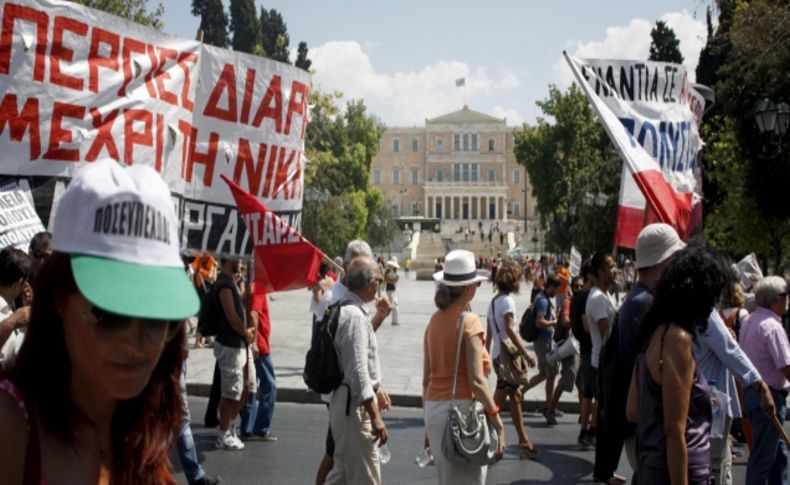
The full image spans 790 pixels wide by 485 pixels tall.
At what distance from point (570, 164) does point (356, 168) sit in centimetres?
1709

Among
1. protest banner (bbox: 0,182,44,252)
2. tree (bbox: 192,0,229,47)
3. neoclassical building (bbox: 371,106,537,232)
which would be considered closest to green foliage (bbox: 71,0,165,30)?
protest banner (bbox: 0,182,44,252)

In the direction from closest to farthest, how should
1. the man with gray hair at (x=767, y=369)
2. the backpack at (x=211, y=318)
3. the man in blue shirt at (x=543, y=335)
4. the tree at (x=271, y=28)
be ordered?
the man with gray hair at (x=767, y=369)
the backpack at (x=211, y=318)
the man in blue shirt at (x=543, y=335)
the tree at (x=271, y=28)

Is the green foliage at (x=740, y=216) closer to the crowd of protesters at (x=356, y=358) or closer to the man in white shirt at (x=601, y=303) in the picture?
the crowd of protesters at (x=356, y=358)

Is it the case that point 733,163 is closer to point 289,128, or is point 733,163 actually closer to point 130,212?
point 289,128

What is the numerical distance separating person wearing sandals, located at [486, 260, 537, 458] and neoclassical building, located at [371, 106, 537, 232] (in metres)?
124

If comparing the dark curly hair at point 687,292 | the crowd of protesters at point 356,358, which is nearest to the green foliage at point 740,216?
the crowd of protesters at point 356,358

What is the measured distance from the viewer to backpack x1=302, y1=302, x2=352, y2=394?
509 centimetres

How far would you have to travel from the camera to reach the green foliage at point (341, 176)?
111 feet

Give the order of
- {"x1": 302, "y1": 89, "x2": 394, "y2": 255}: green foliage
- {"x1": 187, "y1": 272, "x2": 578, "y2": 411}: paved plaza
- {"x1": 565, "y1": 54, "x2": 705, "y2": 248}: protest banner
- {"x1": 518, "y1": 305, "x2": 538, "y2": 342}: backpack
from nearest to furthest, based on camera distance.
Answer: {"x1": 565, "y1": 54, "x2": 705, "y2": 248}: protest banner, {"x1": 518, "y1": 305, "x2": 538, "y2": 342}: backpack, {"x1": 187, "y1": 272, "x2": 578, "y2": 411}: paved plaza, {"x1": 302, "y1": 89, "x2": 394, "y2": 255}: green foliage

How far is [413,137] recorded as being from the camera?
138m

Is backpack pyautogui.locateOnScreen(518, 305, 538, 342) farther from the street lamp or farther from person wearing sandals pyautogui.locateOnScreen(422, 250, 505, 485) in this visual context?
person wearing sandals pyautogui.locateOnScreen(422, 250, 505, 485)

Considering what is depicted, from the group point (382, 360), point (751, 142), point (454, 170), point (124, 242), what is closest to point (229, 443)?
point (124, 242)

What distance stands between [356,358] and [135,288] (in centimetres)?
383

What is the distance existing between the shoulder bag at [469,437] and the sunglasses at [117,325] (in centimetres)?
355
